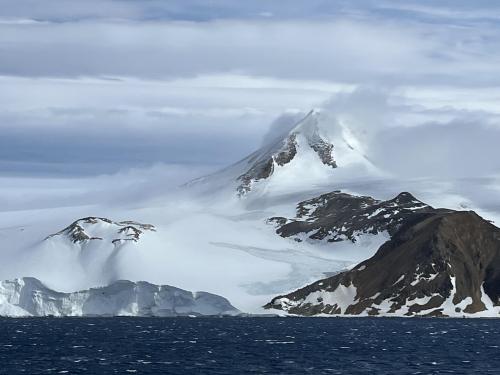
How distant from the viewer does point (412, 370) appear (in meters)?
139

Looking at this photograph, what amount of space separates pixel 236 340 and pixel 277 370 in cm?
5428

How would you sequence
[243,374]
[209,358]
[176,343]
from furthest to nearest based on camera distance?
[176,343]
[209,358]
[243,374]

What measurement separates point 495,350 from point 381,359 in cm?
2658

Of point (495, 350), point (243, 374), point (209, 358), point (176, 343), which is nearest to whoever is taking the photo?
point (243, 374)

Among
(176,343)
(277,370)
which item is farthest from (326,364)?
(176,343)

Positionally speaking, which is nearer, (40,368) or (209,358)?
(40,368)

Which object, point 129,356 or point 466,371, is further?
point 129,356

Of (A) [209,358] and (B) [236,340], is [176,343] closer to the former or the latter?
(B) [236,340]

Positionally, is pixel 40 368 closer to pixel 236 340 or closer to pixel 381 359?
pixel 381 359

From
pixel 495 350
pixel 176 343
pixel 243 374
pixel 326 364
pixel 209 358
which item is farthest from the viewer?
pixel 176 343

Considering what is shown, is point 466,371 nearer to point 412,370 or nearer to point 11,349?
point 412,370

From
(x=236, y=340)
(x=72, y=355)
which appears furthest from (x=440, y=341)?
(x=72, y=355)

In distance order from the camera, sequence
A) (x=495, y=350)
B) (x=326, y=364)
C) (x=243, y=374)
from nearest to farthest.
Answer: (x=243, y=374) → (x=326, y=364) → (x=495, y=350)

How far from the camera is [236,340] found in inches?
7579
